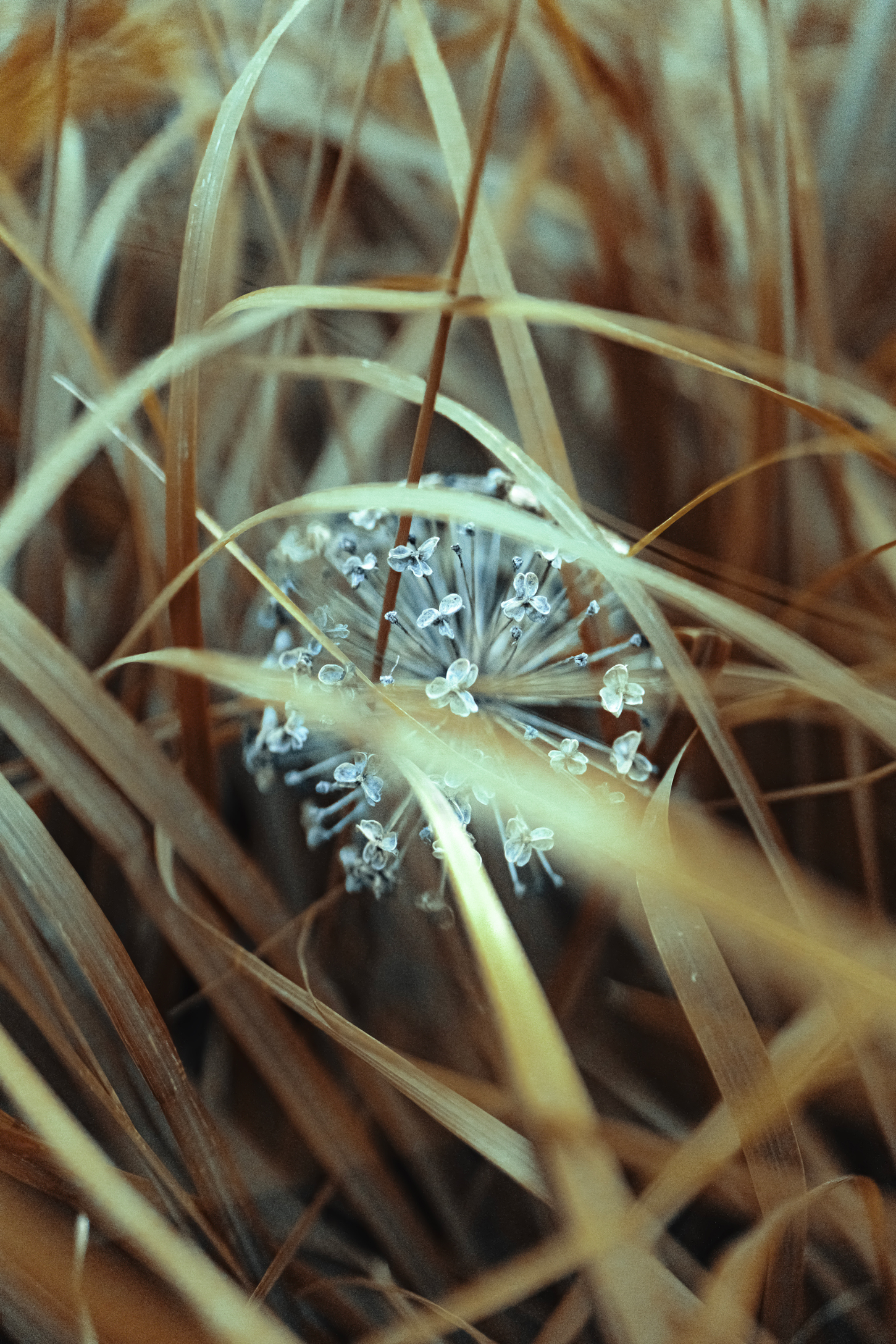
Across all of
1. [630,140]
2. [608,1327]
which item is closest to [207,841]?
[608,1327]

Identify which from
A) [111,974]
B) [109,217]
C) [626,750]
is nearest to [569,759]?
[626,750]

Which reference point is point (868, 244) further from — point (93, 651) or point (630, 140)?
point (93, 651)

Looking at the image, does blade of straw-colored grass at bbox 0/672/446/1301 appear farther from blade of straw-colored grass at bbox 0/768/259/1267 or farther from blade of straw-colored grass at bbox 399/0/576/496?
blade of straw-colored grass at bbox 399/0/576/496

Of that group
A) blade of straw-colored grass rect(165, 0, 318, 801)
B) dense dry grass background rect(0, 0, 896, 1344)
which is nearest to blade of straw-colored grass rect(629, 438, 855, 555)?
dense dry grass background rect(0, 0, 896, 1344)

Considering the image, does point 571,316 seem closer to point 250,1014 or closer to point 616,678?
point 616,678

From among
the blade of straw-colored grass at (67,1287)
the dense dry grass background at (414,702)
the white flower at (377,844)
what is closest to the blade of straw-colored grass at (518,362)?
the dense dry grass background at (414,702)

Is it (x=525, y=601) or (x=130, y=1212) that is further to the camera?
(x=525, y=601)

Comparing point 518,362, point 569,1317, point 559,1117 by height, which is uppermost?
point 518,362
